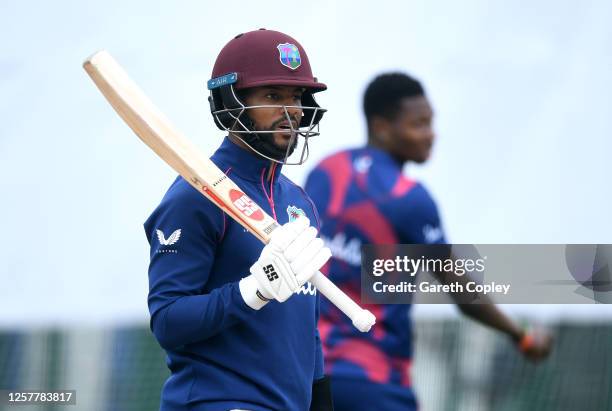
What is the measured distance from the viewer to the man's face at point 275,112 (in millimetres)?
2867

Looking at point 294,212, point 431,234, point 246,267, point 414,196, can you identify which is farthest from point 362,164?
point 246,267

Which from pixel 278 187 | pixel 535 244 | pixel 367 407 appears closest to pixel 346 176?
pixel 367 407

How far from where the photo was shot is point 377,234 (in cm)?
385

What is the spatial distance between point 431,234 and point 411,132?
0.45 m

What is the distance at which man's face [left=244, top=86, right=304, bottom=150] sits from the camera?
2.87 m

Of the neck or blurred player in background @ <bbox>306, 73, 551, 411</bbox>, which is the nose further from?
blurred player in background @ <bbox>306, 73, 551, 411</bbox>

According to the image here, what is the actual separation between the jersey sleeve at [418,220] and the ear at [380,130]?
0.31m

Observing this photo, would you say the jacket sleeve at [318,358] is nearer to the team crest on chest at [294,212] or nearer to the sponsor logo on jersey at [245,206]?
the team crest on chest at [294,212]

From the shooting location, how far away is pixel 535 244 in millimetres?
5957

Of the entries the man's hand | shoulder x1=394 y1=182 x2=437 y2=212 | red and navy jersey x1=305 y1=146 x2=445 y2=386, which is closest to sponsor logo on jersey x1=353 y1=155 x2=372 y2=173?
red and navy jersey x1=305 y1=146 x2=445 y2=386

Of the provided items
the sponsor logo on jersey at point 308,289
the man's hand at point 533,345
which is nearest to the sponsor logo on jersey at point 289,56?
the sponsor logo on jersey at point 308,289

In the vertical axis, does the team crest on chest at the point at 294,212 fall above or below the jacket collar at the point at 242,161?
below

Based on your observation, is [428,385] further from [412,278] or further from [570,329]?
[412,278]

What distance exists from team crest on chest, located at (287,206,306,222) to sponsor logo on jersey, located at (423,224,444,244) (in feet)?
3.06
